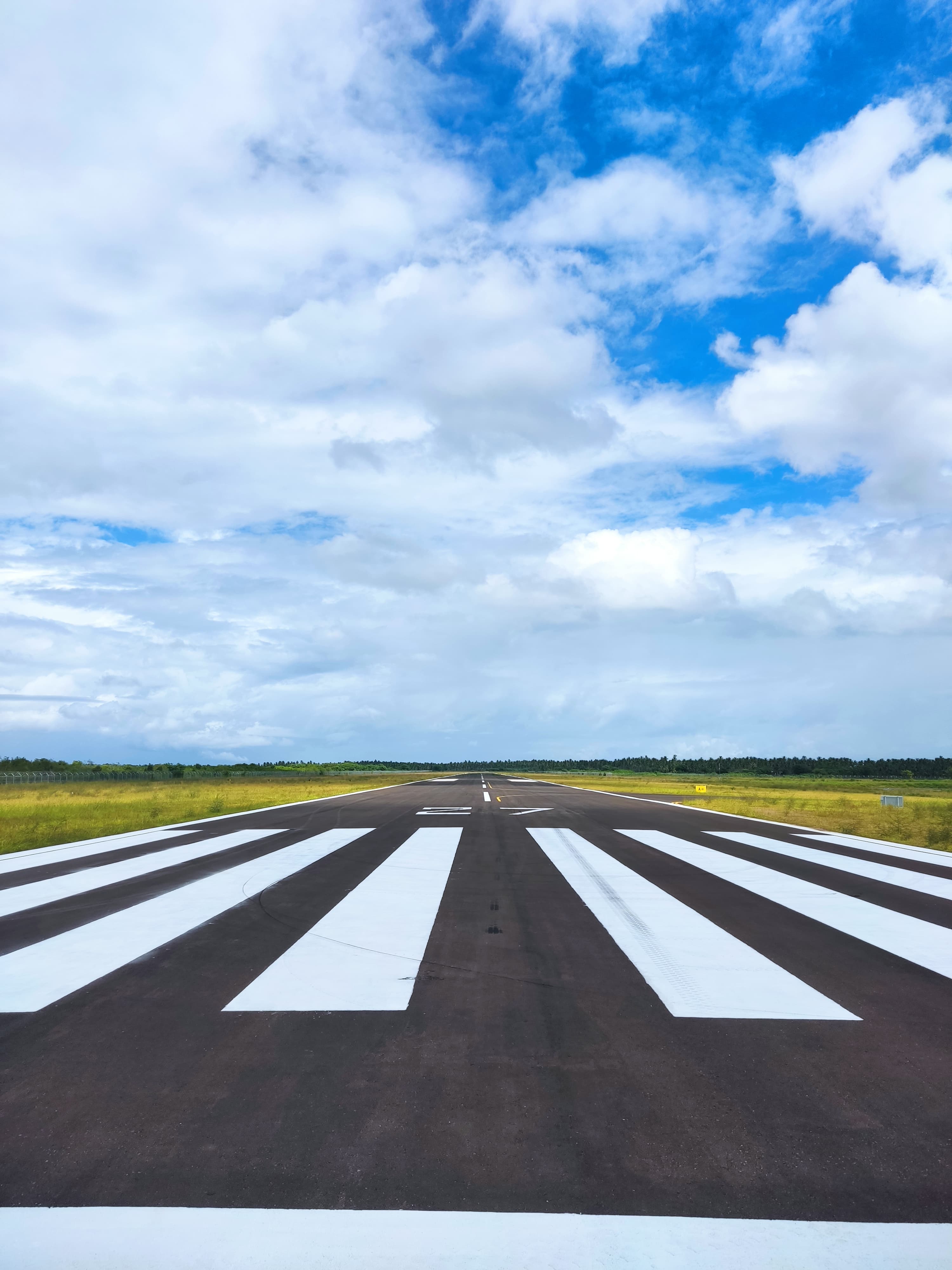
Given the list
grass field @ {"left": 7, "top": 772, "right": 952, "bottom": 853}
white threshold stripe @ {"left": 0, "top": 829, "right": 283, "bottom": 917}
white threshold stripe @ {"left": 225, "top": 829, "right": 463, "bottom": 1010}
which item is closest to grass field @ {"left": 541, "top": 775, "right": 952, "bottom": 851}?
grass field @ {"left": 7, "top": 772, "right": 952, "bottom": 853}

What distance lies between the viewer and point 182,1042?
3.31 m

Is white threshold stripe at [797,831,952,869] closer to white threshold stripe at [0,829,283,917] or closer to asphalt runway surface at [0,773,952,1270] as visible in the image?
asphalt runway surface at [0,773,952,1270]

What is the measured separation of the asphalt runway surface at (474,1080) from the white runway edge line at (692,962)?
0.09ft

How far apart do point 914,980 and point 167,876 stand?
7.17m

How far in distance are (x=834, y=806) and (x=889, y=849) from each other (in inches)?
551

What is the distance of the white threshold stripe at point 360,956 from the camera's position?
383 cm

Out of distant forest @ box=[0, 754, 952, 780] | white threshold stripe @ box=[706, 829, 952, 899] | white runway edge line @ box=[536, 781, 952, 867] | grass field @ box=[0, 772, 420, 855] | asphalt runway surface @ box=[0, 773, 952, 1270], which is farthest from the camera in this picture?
distant forest @ box=[0, 754, 952, 780]

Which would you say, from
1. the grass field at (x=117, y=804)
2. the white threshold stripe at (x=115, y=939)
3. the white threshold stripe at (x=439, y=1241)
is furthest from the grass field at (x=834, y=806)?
the grass field at (x=117, y=804)

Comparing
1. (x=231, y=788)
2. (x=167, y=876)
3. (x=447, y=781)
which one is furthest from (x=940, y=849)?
(x=447, y=781)

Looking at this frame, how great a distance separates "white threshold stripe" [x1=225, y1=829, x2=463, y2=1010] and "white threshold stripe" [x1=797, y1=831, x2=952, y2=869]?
715cm

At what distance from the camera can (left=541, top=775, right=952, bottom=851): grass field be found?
13.9 meters

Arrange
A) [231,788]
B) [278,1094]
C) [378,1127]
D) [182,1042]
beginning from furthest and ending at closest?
[231,788] < [182,1042] < [278,1094] < [378,1127]

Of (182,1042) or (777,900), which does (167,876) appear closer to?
(182,1042)

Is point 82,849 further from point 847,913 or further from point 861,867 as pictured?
point 861,867
